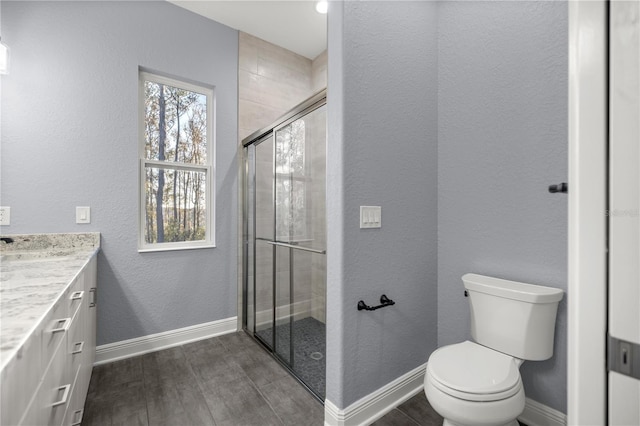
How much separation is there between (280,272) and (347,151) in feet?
3.96

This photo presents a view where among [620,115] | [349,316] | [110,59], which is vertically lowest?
[349,316]

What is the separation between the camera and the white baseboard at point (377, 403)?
4.79 feet

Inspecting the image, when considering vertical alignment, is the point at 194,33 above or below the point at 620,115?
above

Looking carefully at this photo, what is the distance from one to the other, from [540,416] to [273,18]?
11.0 feet

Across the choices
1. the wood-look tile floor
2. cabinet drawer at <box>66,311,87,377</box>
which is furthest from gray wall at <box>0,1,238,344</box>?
cabinet drawer at <box>66,311,87,377</box>

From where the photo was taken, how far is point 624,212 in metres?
0.51

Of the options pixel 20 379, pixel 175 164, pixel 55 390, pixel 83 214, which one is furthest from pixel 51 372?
pixel 175 164

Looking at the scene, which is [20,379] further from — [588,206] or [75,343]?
[588,206]

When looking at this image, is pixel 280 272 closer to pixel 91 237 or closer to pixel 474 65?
pixel 91 237

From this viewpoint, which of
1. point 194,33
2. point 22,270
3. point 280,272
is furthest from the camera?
point 194,33

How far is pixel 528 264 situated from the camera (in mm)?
1500

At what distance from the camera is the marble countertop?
68 cm

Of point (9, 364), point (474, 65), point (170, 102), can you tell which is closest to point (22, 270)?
point (9, 364)

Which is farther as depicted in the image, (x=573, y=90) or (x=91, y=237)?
(x=91, y=237)
